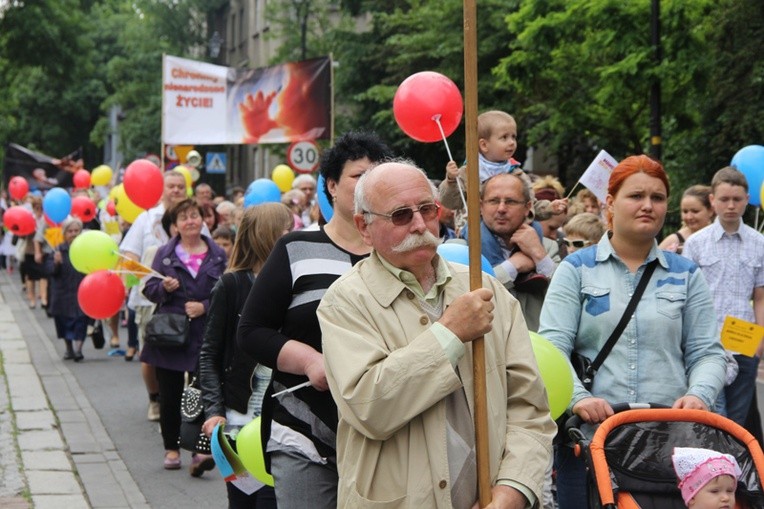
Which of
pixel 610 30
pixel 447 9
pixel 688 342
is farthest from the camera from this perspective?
pixel 447 9

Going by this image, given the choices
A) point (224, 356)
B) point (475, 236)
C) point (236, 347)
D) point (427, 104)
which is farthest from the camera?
point (427, 104)

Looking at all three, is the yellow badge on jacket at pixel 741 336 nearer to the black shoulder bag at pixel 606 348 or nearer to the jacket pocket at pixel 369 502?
the black shoulder bag at pixel 606 348

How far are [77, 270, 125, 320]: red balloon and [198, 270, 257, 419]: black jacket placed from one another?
173 inches

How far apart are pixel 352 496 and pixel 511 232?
101 inches

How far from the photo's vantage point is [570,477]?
5039 millimetres

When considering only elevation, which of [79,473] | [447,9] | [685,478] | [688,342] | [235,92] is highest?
[447,9]

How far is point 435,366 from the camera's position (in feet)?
11.3

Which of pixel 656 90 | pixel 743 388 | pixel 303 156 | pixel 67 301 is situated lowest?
pixel 67 301

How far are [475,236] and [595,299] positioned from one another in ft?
4.30

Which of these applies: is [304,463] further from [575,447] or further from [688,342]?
[688,342]

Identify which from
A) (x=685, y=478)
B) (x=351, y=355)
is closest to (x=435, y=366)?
(x=351, y=355)

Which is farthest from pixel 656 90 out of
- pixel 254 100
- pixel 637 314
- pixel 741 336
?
pixel 637 314

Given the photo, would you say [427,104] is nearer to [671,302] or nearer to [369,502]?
[671,302]

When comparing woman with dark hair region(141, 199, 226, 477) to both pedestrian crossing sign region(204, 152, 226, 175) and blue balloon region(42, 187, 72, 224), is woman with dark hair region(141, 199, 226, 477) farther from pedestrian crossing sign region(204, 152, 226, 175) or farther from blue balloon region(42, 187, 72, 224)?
pedestrian crossing sign region(204, 152, 226, 175)
